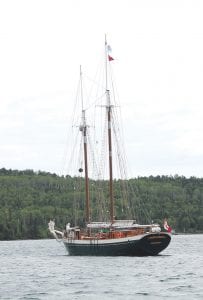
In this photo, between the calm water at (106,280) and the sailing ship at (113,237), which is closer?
the calm water at (106,280)

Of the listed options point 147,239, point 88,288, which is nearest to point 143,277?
point 88,288

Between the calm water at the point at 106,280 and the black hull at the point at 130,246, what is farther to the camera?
the black hull at the point at 130,246

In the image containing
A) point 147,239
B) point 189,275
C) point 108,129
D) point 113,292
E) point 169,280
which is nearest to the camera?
point 113,292

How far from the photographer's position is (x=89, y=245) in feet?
350

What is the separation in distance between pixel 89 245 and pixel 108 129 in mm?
15342

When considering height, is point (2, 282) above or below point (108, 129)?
below

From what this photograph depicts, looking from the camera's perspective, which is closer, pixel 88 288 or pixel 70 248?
pixel 88 288

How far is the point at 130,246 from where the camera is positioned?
101 m

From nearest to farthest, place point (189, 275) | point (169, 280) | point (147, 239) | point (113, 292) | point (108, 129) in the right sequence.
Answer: point (113, 292) → point (169, 280) → point (189, 275) → point (147, 239) → point (108, 129)

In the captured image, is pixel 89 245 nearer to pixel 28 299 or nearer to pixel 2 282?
pixel 2 282

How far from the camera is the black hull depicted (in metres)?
101

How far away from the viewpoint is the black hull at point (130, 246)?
10062 centimetres

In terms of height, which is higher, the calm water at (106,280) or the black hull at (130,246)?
the black hull at (130,246)

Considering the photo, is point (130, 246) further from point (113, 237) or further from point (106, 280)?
point (106, 280)
